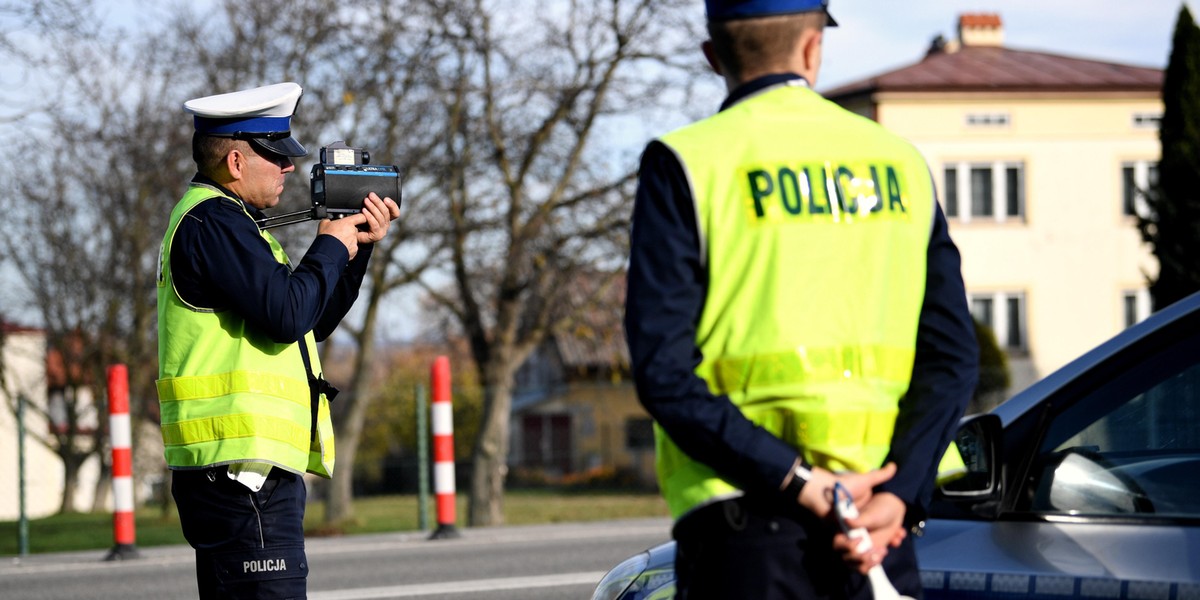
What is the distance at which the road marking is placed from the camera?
8.04m

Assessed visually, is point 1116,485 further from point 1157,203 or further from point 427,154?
point 1157,203

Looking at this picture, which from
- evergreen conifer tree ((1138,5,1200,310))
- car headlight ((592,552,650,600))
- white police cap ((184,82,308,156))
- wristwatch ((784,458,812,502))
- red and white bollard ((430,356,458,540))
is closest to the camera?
wristwatch ((784,458,812,502))

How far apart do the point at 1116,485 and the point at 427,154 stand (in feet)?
61.5

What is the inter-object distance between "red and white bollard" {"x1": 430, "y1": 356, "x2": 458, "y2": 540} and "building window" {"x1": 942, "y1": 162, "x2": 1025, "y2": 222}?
28.6 metres

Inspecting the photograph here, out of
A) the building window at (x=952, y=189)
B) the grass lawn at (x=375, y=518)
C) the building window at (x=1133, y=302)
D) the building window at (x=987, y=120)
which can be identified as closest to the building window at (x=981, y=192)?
the building window at (x=952, y=189)

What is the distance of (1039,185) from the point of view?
→ 125 feet

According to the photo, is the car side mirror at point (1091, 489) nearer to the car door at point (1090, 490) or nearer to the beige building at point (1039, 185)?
the car door at point (1090, 490)

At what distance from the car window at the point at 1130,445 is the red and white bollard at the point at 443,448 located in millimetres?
8110

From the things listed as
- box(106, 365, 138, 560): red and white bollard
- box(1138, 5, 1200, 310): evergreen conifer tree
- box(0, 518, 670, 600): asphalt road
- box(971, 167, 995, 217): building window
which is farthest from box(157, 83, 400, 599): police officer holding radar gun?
box(971, 167, 995, 217): building window

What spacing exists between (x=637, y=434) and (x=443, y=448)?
53.4ft

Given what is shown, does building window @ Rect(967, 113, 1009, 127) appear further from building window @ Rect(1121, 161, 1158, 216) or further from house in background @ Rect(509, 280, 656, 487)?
house in background @ Rect(509, 280, 656, 487)

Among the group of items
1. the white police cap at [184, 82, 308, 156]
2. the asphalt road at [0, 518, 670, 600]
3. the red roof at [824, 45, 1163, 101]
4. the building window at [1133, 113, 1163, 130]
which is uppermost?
the red roof at [824, 45, 1163, 101]

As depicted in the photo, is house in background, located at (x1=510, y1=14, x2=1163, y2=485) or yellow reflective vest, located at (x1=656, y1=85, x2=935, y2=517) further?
house in background, located at (x1=510, y1=14, x2=1163, y2=485)

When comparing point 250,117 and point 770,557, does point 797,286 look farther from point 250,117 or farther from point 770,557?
point 250,117
